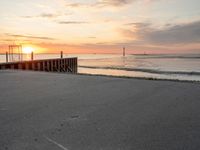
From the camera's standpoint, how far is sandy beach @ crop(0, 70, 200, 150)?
374 cm

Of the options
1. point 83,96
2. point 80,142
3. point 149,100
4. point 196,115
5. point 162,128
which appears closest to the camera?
point 80,142

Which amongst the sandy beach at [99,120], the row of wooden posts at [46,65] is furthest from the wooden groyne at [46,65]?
the sandy beach at [99,120]

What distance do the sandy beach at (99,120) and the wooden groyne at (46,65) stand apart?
1559cm

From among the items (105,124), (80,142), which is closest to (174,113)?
(105,124)

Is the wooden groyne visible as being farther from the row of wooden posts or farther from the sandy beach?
the sandy beach

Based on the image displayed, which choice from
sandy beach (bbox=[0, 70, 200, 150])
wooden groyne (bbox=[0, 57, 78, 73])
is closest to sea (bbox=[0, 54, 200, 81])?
wooden groyne (bbox=[0, 57, 78, 73])

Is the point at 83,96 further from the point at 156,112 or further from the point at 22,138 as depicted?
the point at 22,138

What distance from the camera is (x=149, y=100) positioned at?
6840 millimetres

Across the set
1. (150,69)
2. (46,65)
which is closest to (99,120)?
(46,65)

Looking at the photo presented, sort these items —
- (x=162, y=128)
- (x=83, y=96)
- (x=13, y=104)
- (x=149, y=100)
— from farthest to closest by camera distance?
(x=83, y=96), (x=149, y=100), (x=13, y=104), (x=162, y=128)

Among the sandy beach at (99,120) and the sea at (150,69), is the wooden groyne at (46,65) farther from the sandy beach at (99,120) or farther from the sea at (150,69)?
the sandy beach at (99,120)

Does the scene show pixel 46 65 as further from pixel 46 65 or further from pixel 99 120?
pixel 99 120

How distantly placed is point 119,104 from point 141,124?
5.62ft

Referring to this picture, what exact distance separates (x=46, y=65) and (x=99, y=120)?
24.3 meters
